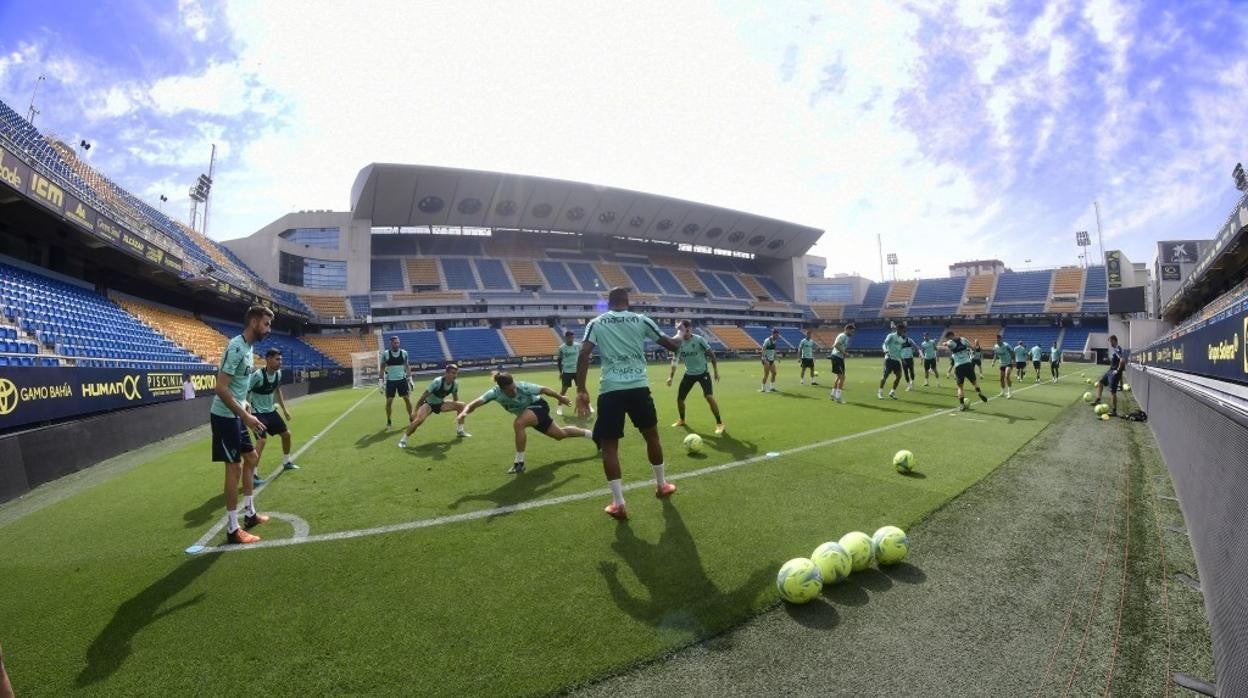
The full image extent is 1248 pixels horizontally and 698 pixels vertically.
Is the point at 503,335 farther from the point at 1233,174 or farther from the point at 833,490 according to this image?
the point at 1233,174

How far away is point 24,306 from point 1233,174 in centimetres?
6798

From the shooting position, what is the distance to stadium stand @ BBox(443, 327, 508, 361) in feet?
149

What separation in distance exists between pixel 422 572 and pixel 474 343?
148 feet

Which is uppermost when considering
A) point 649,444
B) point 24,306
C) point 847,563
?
point 24,306

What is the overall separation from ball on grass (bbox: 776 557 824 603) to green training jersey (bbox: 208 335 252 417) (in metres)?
5.38

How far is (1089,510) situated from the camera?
5137mm

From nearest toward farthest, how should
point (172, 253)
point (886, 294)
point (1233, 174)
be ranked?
point (172, 253) → point (1233, 174) → point (886, 294)

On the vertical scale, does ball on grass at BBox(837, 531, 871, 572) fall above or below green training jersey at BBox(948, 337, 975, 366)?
below

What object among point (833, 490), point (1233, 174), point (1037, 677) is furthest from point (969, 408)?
point (1233, 174)

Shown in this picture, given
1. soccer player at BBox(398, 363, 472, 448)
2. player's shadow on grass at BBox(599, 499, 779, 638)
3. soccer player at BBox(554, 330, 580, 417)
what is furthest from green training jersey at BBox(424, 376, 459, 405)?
player's shadow on grass at BBox(599, 499, 779, 638)

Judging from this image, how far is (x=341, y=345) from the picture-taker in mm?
42938

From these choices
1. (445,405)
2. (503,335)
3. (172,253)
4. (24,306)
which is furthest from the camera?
(503,335)

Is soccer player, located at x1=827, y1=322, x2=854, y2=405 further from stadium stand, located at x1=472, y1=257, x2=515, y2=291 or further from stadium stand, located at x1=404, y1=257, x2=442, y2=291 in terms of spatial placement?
stadium stand, located at x1=404, y1=257, x2=442, y2=291

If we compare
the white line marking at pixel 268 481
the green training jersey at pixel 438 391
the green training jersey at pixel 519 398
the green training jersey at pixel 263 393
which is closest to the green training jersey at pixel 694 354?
the green training jersey at pixel 519 398
